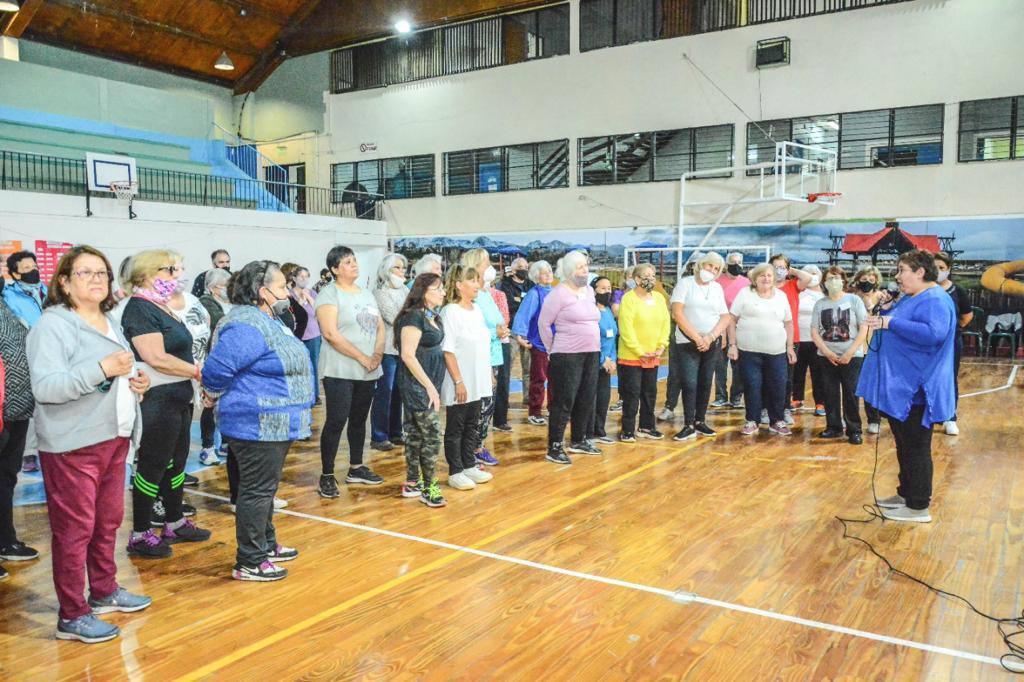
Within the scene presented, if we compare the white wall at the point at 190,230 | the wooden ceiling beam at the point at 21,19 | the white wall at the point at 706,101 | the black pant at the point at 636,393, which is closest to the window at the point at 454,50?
the white wall at the point at 706,101

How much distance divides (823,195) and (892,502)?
9.54 meters

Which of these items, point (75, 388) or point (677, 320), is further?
point (677, 320)

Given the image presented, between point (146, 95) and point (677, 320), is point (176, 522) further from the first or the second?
point (146, 95)

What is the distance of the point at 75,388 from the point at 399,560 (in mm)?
1591

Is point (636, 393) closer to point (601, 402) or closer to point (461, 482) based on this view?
point (601, 402)

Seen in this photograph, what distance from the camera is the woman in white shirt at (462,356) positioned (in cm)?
451

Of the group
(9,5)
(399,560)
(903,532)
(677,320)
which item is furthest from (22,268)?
(9,5)

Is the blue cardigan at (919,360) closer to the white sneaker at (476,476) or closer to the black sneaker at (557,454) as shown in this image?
the black sneaker at (557,454)

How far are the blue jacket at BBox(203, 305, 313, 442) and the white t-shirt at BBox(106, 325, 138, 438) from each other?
1.17 feet

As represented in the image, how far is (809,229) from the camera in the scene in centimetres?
1346

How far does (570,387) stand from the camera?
5352 mm

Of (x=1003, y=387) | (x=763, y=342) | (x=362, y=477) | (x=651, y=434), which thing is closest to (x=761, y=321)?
(x=763, y=342)

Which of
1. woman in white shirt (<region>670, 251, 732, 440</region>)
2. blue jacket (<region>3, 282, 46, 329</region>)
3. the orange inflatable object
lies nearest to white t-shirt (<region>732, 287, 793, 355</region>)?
woman in white shirt (<region>670, 251, 732, 440</region>)

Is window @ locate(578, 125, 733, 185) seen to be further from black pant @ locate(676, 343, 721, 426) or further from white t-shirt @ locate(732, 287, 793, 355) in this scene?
black pant @ locate(676, 343, 721, 426)
